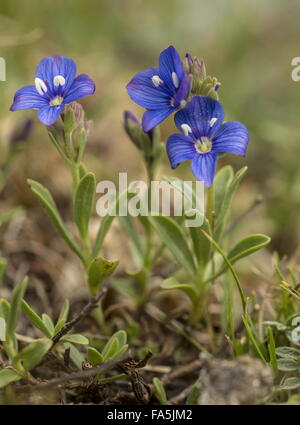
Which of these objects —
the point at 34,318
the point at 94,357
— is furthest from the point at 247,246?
the point at 34,318

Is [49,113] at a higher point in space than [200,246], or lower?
higher

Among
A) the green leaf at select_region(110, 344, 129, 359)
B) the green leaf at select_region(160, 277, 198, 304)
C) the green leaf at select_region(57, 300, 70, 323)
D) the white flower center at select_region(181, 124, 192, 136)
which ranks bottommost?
the green leaf at select_region(110, 344, 129, 359)

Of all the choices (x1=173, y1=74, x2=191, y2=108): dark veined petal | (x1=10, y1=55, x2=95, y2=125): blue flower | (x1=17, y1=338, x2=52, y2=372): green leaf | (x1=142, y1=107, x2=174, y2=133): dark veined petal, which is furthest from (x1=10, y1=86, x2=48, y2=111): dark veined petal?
(x1=17, y1=338, x2=52, y2=372): green leaf

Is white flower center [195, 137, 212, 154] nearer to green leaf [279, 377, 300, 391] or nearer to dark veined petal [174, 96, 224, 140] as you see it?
dark veined petal [174, 96, 224, 140]

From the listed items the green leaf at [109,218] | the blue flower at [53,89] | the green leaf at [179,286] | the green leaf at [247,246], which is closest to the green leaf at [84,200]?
the green leaf at [109,218]

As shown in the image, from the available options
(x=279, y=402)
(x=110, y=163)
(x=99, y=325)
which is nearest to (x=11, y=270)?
(x=99, y=325)

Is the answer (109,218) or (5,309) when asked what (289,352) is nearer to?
(109,218)
